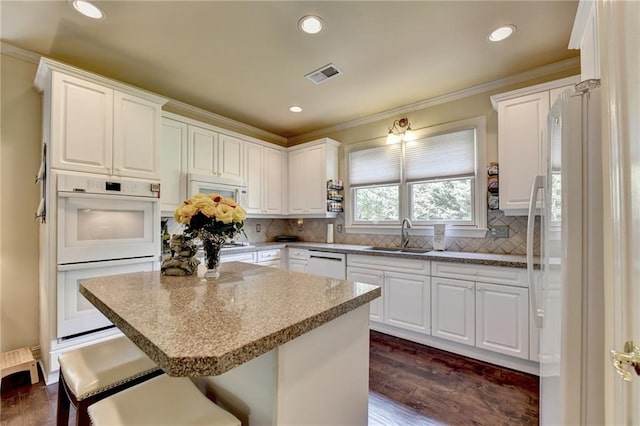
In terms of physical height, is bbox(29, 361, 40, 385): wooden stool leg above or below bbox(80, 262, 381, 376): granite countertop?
below

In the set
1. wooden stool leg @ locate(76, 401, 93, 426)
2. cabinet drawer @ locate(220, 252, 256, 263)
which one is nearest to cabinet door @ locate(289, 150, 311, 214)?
cabinet drawer @ locate(220, 252, 256, 263)

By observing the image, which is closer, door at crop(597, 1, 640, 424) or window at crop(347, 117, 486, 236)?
door at crop(597, 1, 640, 424)

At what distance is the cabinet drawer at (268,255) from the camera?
361cm

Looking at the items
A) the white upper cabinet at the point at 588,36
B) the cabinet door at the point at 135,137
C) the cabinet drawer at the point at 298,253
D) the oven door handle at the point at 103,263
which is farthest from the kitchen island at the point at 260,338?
the cabinet drawer at the point at 298,253

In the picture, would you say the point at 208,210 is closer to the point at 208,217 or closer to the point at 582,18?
the point at 208,217

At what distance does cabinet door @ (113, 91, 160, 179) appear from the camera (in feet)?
7.97

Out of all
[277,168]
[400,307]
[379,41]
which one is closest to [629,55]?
[379,41]

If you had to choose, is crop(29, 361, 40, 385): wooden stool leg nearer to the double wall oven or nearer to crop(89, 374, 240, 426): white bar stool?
the double wall oven

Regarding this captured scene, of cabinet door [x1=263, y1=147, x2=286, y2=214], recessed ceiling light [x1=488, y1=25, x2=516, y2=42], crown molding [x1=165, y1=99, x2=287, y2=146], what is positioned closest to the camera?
recessed ceiling light [x1=488, y1=25, x2=516, y2=42]

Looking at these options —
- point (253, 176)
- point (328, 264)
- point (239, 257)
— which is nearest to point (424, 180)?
point (328, 264)

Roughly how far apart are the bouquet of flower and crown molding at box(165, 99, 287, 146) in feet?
8.32

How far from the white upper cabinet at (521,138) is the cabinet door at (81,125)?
3592mm

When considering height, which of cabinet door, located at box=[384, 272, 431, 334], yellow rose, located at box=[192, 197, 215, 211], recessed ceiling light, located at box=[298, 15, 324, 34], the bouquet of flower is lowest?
cabinet door, located at box=[384, 272, 431, 334]

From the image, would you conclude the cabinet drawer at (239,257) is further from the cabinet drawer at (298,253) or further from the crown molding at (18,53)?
the crown molding at (18,53)
